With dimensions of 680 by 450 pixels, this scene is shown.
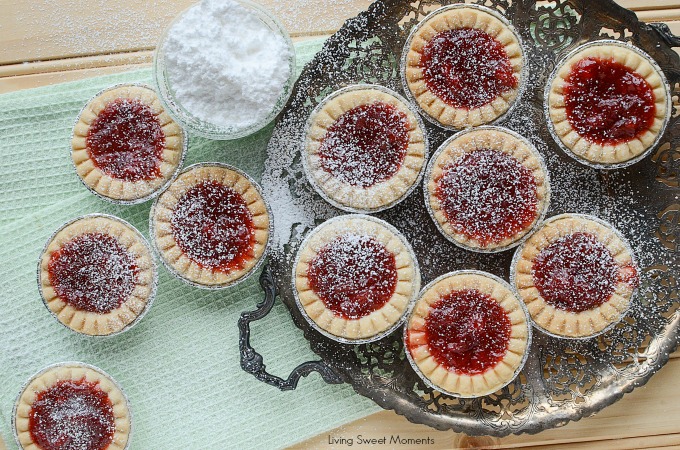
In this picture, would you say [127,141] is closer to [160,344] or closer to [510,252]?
[160,344]

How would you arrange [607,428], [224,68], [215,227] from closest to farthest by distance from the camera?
1. [224,68]
2. [215,227]
3. [607,428]

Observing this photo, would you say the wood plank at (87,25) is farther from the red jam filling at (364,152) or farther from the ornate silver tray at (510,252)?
the red jam filling at (364,152)

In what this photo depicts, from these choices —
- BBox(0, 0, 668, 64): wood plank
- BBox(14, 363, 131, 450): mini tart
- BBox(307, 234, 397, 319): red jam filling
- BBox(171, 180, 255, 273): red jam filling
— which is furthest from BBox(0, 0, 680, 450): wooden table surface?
BBox(14, 363, 131, 450): mini tart

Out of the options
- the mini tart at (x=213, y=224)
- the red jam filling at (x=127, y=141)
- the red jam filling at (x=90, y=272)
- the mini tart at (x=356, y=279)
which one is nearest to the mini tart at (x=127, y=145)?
the red jam filling at (x=127, y=141)

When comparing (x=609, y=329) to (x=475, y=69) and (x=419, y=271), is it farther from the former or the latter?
(x=475, y=69)

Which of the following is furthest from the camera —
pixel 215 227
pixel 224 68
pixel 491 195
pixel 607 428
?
pixel 607 428

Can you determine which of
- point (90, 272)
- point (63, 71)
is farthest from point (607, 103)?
point (63, 71)
